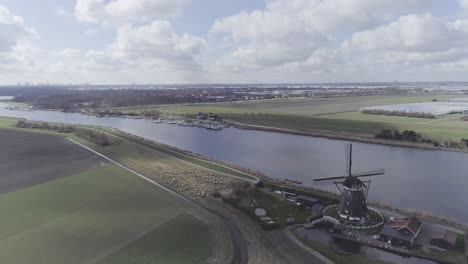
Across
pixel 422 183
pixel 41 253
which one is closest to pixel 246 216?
pixel 41 253

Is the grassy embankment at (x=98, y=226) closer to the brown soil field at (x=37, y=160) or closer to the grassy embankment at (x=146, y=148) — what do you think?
the brown soil field at (x=37, y=160)

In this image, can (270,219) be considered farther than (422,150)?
No

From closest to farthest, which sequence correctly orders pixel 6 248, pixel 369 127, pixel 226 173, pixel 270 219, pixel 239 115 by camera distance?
pixel 6 248 < pixel 270 219 < pixel 226 173 < pixel 369 127 < pixel 239 115

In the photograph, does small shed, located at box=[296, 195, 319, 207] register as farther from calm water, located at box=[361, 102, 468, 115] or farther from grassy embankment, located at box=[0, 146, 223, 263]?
calm water, located at box=[361, 102, 468, 115]

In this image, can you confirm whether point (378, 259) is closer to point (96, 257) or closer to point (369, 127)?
point (96, 257)

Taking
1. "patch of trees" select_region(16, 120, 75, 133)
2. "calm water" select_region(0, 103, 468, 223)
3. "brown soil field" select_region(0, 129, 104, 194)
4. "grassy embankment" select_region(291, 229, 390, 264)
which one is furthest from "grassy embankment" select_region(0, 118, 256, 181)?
"grassy embankment" select_region(291, 229, 390, 264)

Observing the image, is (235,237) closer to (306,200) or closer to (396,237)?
(306,200)
